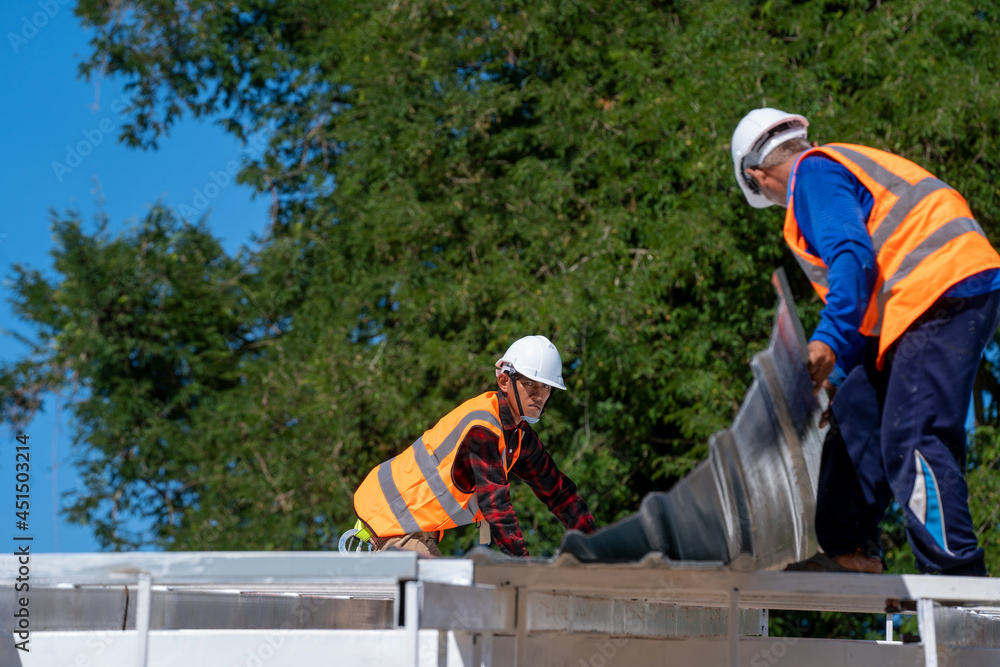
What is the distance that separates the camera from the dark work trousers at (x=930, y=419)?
311 centimetres

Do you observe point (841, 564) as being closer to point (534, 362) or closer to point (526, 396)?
point (526, 396)

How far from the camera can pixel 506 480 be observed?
4324 mm

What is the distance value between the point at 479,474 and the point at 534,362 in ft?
2.25

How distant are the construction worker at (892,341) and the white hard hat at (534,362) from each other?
1.43m

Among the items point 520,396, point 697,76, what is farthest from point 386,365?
point 520,396

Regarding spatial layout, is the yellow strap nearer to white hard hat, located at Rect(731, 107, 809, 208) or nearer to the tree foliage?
white hard hat, located at Rect(731, 107, 809, 208)

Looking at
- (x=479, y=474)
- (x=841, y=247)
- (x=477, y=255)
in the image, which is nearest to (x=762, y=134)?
(x=841, y=247)

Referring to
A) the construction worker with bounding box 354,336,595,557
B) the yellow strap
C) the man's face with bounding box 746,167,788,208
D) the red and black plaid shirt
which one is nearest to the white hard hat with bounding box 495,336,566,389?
the construction worker with bounding box 354,336,595,557

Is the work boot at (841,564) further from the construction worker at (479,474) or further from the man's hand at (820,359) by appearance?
the construction worker at (479,474)

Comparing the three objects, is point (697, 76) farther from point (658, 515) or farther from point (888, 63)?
point (658, 515)

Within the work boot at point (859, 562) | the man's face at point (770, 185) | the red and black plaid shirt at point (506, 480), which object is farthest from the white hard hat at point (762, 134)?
the red and black plaid shirt at point (506, 480)

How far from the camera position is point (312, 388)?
1154 cm

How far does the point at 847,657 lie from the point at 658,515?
3.19 feet

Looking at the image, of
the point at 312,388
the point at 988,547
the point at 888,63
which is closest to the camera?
the point at 988,547
